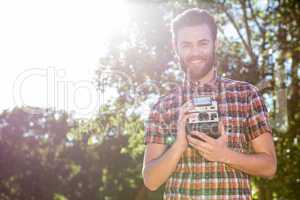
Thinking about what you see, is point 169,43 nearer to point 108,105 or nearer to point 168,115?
point 108,105

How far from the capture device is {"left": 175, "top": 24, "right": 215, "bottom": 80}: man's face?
11.7 feet

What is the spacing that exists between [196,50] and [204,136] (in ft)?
2.48

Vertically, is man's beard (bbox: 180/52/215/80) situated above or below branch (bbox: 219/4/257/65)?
below

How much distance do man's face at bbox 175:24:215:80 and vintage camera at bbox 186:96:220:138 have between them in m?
0.28

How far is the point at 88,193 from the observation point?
118ft

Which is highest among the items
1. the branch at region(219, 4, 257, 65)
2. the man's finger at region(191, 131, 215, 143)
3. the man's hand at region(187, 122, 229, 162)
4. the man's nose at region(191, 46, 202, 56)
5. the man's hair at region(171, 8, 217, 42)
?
the branch at region(219, 4, 257, 65)

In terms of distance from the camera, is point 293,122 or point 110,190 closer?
point 293,122

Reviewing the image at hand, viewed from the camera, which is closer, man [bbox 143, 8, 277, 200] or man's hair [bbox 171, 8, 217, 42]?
man [bbox 143, 8, 277, 200]

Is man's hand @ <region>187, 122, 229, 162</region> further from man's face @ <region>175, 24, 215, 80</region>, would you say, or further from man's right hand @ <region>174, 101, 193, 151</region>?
man's face @ <region>175, 24, 215, 80</region>

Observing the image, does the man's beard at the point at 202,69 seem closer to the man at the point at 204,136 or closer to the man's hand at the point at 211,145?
the man at the point at 204,136

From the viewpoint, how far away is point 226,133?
324 centimetres

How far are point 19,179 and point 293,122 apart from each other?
25432 mm

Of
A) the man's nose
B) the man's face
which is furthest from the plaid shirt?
the man's nose

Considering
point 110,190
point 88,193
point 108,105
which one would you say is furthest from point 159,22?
point 88,193
